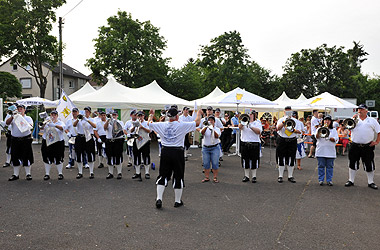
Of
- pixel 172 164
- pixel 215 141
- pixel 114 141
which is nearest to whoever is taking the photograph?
pixel 172 164

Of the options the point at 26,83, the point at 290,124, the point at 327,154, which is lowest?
the point at 327,154

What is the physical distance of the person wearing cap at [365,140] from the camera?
24.0ft

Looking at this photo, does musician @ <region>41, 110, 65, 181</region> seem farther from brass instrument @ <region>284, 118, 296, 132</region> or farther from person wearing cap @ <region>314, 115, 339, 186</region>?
person wearing cap @ <region>314, 115, 339, 186</region>

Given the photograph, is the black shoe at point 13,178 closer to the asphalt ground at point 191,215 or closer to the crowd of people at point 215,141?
the crowd of people at point 215,141

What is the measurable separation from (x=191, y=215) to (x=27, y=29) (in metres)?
21.2

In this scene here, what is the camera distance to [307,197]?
21.4 ft

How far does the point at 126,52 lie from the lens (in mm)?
33750

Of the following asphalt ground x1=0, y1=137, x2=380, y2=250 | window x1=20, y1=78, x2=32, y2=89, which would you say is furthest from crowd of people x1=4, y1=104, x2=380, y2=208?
window x1=20, y1=78, x2=32, y2=89

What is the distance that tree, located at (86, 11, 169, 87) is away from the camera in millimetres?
33928

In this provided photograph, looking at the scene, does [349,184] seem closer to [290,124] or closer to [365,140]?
[365,140]

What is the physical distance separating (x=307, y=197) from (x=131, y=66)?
3055cm

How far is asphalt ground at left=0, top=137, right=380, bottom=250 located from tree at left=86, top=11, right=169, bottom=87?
2736 centimetres

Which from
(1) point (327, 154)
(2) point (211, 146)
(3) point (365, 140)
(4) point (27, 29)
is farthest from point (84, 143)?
(4) point (27, 29)

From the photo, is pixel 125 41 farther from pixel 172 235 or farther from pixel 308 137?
pixel 172 235
